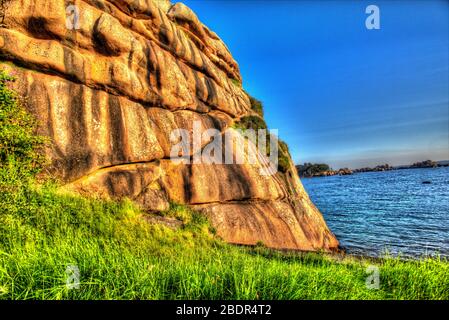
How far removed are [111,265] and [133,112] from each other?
464 inches

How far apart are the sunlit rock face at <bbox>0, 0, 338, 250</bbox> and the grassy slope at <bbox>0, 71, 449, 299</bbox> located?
2.00m

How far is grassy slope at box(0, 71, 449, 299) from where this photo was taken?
13.9 ft

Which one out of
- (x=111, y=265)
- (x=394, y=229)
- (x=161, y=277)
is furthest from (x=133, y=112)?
(x=394, y=229)

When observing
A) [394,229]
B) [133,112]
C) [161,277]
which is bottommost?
[394,229]

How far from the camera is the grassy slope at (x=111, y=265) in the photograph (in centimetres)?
424

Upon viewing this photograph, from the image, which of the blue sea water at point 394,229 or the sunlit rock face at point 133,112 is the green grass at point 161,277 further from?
the blue sea water at point 394,229

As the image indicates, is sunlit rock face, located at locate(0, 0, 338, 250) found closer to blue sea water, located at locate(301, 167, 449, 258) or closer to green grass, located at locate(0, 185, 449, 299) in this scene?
blue sea water, located at locate(301, 167, 449, 258)

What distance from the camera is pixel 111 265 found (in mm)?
5078

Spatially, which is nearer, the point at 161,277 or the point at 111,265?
the point at 161,277

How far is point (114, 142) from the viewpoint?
544 inches

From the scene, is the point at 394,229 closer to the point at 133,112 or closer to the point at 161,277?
the point at 133,112

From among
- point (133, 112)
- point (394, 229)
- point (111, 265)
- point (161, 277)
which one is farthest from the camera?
point (394, 229)

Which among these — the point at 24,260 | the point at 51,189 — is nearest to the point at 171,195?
the point at 51,189

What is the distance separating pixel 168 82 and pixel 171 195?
822 cm
